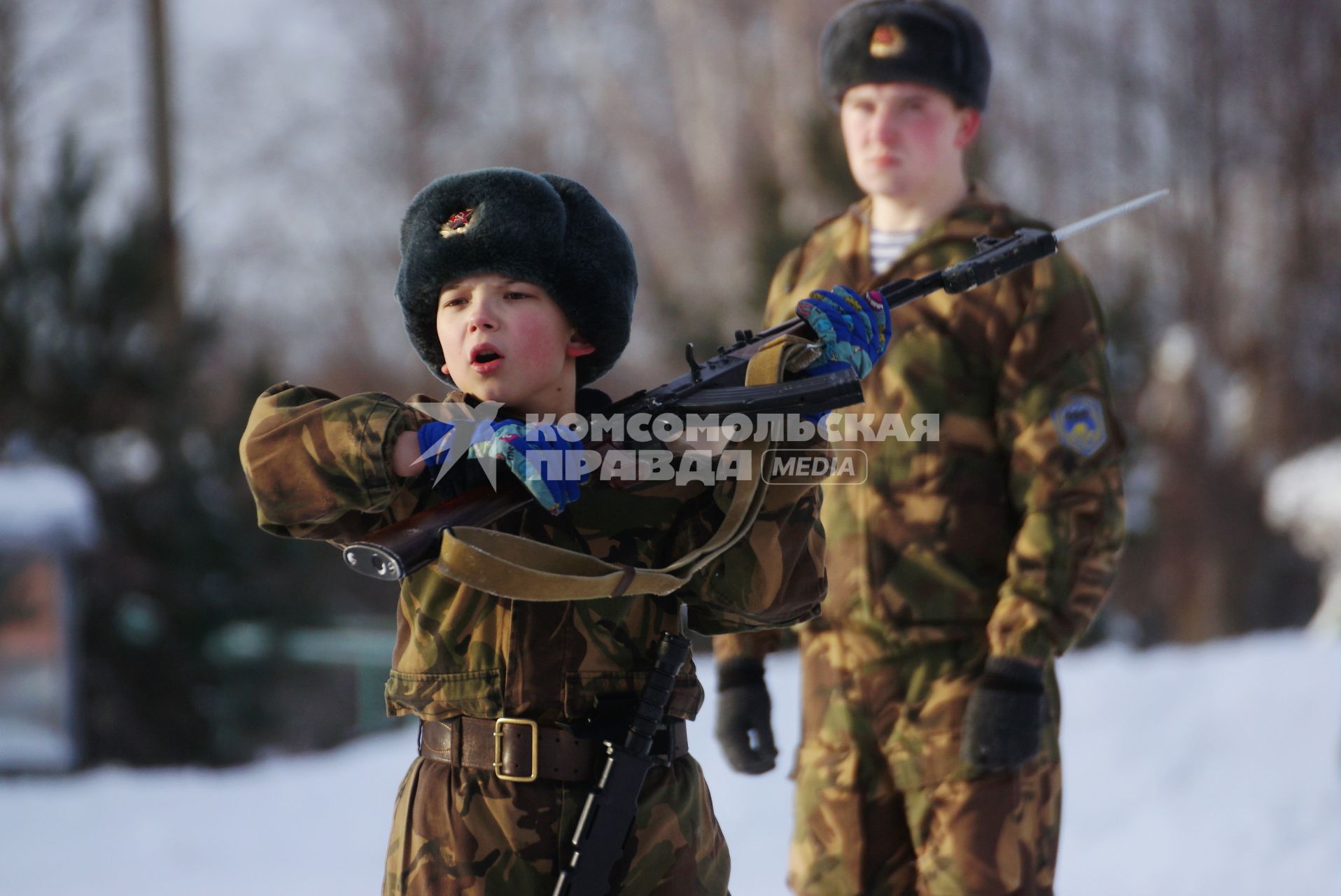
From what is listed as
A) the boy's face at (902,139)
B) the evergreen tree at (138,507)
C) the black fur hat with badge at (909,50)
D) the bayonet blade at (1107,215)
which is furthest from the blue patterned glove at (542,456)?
the evergreen tree at (138,507)

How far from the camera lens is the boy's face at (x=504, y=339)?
225 centimetres

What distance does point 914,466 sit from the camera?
326cm

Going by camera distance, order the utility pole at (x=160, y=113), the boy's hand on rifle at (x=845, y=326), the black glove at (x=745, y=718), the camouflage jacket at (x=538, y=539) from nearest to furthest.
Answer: the camouflage jacket at (x=538, y=539) → the boy's hand on rifle at (x=845, y=326) → the black glove at (x=745, y=718) → the utility pole at (x=160, y=113)

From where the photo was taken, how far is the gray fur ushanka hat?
2.26 m

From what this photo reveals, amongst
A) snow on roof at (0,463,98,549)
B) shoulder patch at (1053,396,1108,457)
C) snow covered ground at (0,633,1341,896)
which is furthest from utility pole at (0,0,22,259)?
shoulder patch at (1053,396,1108,457)

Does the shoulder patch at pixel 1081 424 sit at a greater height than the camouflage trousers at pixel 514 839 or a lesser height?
greater

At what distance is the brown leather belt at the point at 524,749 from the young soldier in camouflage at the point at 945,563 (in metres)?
1.09

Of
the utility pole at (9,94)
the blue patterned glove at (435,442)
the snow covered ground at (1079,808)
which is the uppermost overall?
the utility pole at (9,94)

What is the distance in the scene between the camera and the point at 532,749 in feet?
7.16

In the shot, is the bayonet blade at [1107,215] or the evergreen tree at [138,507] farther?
the evergreen tree at [138,507]

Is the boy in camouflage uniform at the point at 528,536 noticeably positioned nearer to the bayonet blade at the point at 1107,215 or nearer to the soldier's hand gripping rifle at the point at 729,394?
the soldier's hand gripping rifle at the point at 729,394

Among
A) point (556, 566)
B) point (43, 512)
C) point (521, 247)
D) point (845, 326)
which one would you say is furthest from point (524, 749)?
point (43, 512)

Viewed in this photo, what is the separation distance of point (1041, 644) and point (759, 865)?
8.75ft

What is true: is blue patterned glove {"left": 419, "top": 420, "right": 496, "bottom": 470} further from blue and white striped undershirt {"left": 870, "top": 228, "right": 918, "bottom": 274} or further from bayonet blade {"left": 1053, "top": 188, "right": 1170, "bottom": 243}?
blue and white striped undershirt {"left": 870, "top": 228, "right": 918, "bottom": 274}
